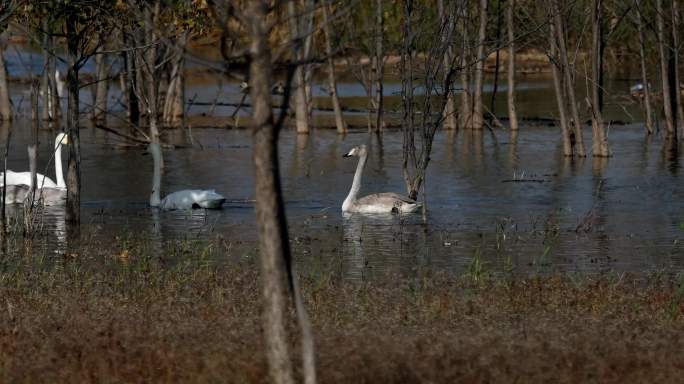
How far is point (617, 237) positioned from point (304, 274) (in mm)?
5386

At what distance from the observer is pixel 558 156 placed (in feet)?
96.3

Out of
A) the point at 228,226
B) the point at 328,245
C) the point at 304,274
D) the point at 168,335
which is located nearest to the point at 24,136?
the point at 228,226

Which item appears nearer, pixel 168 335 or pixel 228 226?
pixel 168 335

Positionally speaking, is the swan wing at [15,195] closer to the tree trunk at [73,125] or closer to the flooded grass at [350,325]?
the tree trunk at [73,125]

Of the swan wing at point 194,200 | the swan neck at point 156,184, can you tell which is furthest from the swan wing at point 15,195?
the swan wing at point 194,200

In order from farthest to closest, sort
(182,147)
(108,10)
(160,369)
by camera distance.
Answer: (182,147)
(108,10)
(160,369)

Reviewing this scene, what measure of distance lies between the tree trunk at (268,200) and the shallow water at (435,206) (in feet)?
20.8

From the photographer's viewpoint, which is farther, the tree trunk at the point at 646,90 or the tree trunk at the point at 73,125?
the tree trunk at the point at 646,90

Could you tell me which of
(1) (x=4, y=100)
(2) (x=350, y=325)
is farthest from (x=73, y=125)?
(1) (x=4, y=100)

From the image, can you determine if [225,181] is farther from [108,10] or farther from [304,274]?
[304,274]

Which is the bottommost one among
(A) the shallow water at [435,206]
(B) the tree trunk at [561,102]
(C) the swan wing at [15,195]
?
(A) the shallow water at [435,206]

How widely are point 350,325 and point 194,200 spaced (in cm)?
1053

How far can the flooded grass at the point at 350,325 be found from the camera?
8273 millimetres

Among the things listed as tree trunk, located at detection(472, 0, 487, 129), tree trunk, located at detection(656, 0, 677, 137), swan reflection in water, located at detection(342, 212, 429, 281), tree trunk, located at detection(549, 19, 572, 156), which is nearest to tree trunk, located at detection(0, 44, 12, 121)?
tree trunk, located at detection(472, 0, 487, 129)
